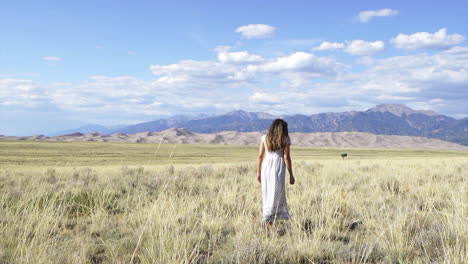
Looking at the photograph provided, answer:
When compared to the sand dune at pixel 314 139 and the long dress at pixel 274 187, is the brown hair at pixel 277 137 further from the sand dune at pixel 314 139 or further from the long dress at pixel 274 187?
the sand dune at pixel 314 139

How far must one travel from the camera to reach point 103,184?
36.3 feet

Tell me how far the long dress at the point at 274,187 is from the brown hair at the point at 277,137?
0.12 meters

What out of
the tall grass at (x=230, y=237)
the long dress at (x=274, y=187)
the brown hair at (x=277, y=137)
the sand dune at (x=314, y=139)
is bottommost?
the sand dune at (x=314, y=139)

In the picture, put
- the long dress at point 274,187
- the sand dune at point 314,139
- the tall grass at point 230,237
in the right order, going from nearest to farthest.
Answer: the tall grass at point 230,237
the long dress at point 274,187
the sand dune at point 314,139

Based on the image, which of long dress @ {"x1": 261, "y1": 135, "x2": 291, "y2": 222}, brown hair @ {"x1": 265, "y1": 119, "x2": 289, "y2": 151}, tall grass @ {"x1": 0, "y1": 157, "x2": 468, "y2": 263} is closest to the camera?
tall grass @ {"x1": 0, "y1": 157, "x2": 468, "y2": 263}

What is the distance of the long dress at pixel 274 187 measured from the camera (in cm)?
585

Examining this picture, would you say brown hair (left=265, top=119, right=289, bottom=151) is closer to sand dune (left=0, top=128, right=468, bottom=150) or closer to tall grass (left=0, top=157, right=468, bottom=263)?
tall grass (left=0, top=157, right=468, bottom=263)

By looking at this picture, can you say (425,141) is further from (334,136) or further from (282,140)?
(282,140)

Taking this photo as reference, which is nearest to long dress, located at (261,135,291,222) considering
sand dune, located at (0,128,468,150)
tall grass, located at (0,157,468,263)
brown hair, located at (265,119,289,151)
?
brown hair, located at (265,119,289,151)

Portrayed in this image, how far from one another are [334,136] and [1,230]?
7389 inches

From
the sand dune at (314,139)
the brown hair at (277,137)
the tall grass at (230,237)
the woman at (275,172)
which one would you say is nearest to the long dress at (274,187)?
the woman at (275,172)

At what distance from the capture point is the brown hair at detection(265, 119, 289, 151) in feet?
20.4

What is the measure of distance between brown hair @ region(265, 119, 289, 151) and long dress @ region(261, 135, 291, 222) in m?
0.12

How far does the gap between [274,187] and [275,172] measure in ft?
0.93
